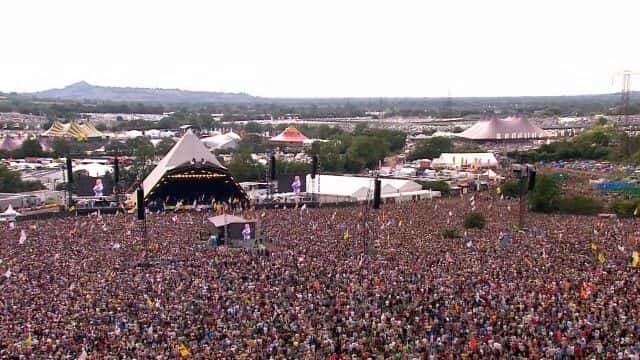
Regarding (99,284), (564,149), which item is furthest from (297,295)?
(564,149)

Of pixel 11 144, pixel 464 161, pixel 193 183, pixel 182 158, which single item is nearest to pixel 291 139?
pixel 464 161

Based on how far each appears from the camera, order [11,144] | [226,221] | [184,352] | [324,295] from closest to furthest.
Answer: [184,352] < [324,295] < [226,221] < [11,144]

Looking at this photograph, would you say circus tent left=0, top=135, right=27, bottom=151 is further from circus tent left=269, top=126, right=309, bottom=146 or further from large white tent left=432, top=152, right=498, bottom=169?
large white tent left=432, top=152, right=498, bottom=169

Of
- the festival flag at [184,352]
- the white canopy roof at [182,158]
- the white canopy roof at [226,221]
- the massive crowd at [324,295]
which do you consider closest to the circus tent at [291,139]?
the white canopy roof at [182,158]

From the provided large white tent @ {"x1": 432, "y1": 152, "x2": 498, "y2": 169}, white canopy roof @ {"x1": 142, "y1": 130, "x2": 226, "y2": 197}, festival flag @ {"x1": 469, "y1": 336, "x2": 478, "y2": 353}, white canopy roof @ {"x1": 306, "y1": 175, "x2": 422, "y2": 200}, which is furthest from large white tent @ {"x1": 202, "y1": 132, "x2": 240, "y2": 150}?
festival flag @ {"x1": 469, "y1": 336, "x2": 478, "y2": 353}

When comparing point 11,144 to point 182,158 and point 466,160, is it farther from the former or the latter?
point 466,160

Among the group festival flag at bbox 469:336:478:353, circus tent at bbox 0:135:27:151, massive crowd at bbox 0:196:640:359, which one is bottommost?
circus tent at bbox 0:135:27:151
